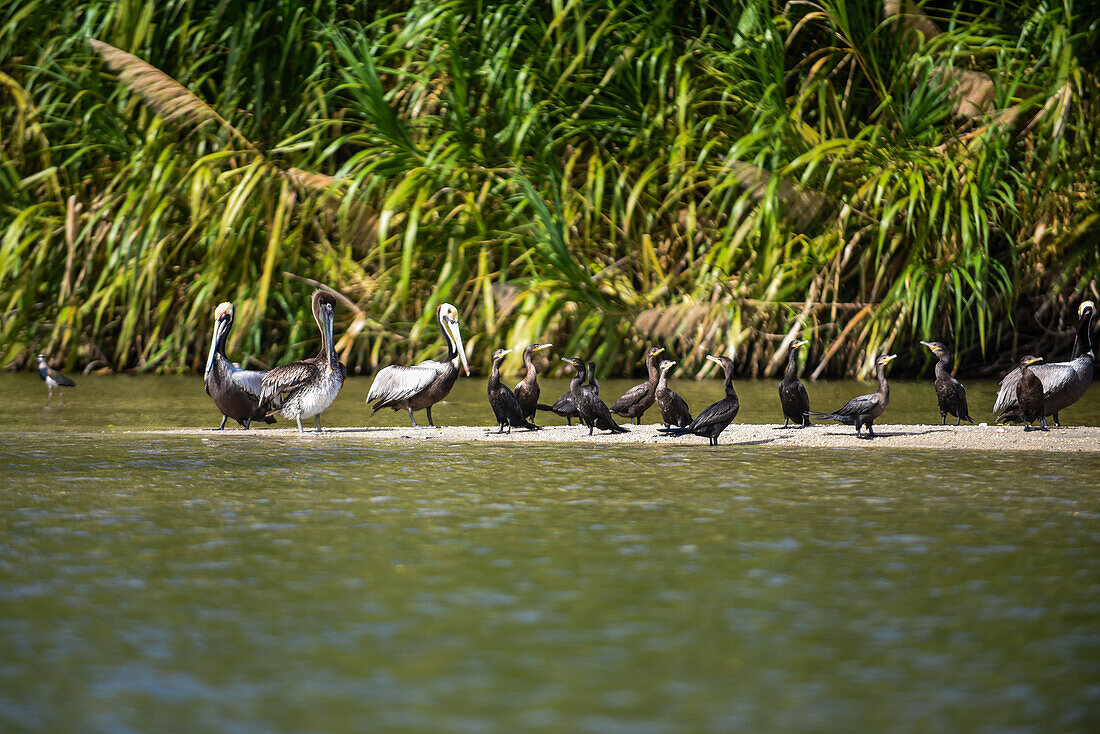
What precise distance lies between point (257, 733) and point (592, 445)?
5269mm

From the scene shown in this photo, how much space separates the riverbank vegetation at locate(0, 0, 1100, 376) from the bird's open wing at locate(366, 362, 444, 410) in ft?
8.19

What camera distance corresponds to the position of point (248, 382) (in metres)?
8.53

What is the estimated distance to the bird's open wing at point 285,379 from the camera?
8.44m

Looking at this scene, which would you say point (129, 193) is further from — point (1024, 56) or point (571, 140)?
point (1024, 56)

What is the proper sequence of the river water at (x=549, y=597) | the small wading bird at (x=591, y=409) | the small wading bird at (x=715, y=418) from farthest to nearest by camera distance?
the small wading bird at (x=591, y=409) → the small wading bird at (x=715, y=418) → the river water at (x=549, y=597)

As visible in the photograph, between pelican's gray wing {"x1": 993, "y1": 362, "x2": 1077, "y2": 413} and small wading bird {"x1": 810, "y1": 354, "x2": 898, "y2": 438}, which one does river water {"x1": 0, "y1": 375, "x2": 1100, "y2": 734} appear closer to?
small wading bird {"x1": 810, "y1": 354, "x2": 898, "y2": 438}

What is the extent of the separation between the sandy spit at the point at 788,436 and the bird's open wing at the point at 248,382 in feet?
0.90

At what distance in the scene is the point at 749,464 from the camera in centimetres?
685

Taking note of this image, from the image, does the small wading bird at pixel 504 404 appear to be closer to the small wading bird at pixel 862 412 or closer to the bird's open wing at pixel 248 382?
the bird's open wing at pixel 248 382

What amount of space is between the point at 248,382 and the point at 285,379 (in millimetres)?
276

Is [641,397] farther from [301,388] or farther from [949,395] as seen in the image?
[301,388]

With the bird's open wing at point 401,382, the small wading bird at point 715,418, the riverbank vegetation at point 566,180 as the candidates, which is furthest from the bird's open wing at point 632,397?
the riverbank vegetation at point 566,180

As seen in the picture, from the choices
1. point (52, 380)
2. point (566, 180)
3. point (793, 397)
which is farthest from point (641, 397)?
point (52, 380)

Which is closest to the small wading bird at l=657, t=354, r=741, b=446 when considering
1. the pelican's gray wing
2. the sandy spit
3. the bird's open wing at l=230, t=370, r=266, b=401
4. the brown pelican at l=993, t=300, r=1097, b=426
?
the sandy spit
